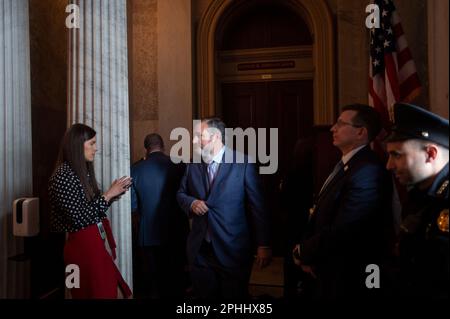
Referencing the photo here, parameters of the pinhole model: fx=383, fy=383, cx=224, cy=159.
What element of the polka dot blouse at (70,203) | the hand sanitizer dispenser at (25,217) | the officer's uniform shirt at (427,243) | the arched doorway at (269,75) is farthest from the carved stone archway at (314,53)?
the officer's uniform shirt at (427,243)

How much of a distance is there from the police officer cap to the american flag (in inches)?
57.3

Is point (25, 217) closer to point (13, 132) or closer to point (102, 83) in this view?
point (13, 132)

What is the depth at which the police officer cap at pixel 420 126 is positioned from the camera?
5.50ft

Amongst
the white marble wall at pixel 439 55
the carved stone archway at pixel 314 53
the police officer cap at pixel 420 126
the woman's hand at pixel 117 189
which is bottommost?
the woman's hand at pixel 117 189

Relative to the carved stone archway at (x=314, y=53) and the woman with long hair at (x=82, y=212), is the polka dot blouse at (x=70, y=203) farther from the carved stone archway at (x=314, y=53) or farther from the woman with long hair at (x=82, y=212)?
the carved stone archway at (x=314, y=53)

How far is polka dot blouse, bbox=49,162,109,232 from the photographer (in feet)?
7.86

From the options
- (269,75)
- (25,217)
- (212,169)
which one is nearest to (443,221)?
(212,169)

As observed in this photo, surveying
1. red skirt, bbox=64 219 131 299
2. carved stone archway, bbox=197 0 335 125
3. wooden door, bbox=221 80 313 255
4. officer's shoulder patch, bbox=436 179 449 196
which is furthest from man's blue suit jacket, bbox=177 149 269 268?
wooden door, bbox=221 80 313 255

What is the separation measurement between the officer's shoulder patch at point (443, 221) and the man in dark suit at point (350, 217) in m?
0.62

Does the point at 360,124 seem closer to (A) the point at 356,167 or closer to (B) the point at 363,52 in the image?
(A) the point at 356,167

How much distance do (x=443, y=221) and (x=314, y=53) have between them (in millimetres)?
4344

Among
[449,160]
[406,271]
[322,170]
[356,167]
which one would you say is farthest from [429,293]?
[322,170]

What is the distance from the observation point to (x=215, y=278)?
9.84 ft
